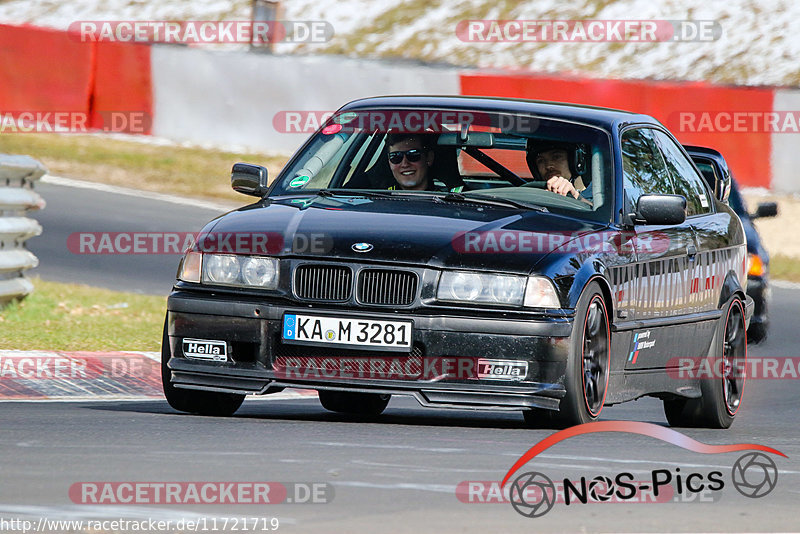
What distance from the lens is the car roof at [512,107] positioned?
8688 mm

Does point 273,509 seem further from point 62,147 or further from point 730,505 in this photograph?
point 62,147

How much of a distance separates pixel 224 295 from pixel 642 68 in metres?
26.2

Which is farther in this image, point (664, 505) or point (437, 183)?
point (437, 183)

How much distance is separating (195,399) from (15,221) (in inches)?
180

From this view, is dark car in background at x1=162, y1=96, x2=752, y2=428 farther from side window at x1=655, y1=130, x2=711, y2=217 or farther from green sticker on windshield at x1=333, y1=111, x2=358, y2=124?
side window at x1=655, y1=130, x2=711, y2=217

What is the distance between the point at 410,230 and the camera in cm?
753

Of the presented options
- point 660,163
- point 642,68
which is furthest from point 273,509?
point 642,68

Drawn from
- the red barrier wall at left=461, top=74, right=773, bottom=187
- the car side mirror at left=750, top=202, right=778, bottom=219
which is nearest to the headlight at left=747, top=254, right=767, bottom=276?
the car side mirror at left=750, top=202, right=778, bottom=219

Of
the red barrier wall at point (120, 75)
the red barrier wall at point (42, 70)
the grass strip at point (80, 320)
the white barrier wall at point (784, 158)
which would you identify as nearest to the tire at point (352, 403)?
the grass strip at point (80, 320)

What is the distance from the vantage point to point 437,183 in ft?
28.1

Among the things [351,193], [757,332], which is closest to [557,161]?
[351,193]

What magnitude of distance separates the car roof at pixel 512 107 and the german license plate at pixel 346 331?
6.11ft

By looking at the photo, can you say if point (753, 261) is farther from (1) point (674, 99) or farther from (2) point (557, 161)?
(1) point (674, 99)

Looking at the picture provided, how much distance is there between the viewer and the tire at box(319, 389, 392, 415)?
361 inches
